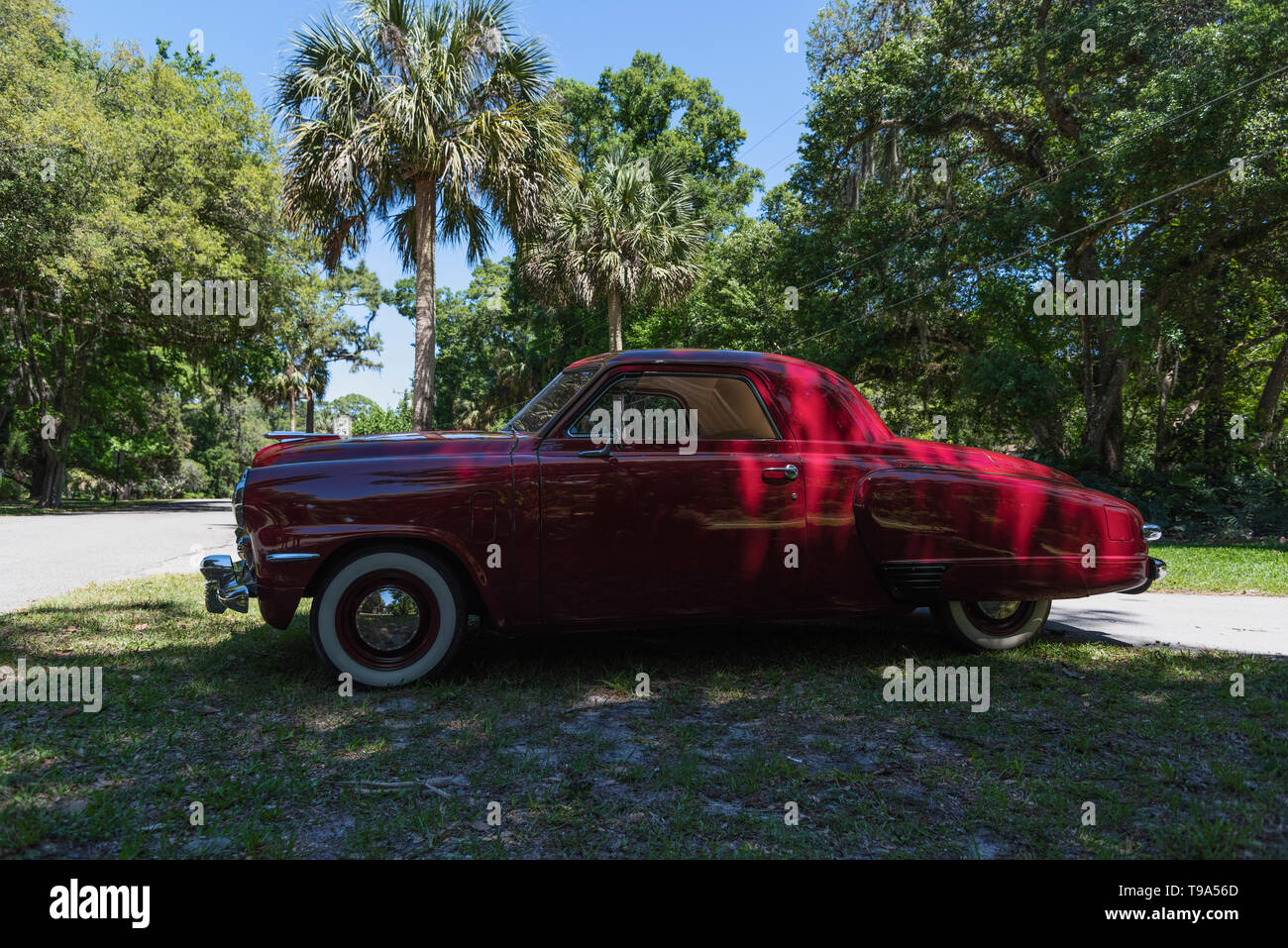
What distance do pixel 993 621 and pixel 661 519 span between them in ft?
7.45

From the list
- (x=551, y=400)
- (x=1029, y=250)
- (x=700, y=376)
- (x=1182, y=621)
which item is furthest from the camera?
(x=1029, y=250)

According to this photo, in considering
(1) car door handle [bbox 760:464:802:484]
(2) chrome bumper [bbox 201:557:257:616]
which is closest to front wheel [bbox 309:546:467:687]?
(2) chrome bumper [bbox 201:557:257:616]

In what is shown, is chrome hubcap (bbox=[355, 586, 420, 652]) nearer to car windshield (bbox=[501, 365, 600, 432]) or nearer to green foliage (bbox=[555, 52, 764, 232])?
car windshield (bbox=[501, 365, 600, 432])

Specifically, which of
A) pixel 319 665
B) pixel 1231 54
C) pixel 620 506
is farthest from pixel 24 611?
pixel 1231 54

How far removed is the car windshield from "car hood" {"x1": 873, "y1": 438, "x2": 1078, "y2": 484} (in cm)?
175

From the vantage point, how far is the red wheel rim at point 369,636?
400 centimetres

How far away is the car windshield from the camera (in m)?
4.44

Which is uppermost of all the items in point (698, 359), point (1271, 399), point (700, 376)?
point (1271, 399)

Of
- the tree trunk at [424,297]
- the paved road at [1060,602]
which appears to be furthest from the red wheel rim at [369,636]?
the tree trunk at [424,297]

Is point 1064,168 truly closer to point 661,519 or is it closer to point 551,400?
point 551,400

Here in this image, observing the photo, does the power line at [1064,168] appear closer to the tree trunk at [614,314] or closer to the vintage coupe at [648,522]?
the tree trunk at [614,314]

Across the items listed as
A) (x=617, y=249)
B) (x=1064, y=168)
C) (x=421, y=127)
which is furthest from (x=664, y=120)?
(x=421, y=127)

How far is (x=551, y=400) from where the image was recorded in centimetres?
465

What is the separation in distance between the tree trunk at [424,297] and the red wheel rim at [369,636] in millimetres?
8771
